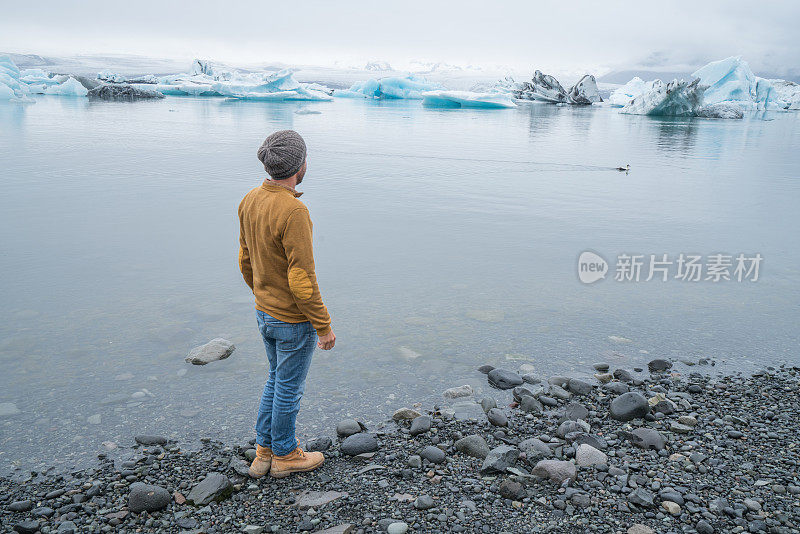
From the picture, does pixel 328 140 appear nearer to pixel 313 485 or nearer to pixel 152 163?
pixel 152 163

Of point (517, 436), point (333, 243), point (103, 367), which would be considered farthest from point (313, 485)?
point (333, 243)

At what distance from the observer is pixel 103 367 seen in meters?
5.34

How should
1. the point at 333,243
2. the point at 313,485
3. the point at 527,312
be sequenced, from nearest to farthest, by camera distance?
1. the point at 313,485
2. the point at 527,312
3. the point at 333,243

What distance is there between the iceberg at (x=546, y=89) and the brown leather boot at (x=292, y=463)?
6834cm

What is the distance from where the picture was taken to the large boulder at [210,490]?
11.8 feet

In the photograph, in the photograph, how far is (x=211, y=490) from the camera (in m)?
3.66

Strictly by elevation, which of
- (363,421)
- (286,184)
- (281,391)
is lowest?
(363,421)

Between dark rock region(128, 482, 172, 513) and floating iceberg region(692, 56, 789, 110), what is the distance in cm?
6228

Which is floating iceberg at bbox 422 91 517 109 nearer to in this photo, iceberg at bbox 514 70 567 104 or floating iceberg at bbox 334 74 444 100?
floating iceberg at bbox 334 74 444 100

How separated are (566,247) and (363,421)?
19.5 ft

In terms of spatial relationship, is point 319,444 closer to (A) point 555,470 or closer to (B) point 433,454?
(B) point 433,454

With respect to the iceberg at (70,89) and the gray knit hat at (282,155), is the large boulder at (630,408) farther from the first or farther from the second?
the iceberg at (70,89)

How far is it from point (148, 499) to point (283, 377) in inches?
42.3

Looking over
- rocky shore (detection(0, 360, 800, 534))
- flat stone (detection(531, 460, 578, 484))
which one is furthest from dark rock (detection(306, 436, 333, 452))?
flat stone (detection(531, 460, 578, 484))
